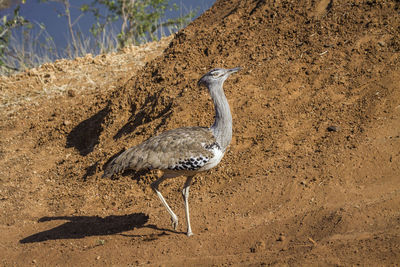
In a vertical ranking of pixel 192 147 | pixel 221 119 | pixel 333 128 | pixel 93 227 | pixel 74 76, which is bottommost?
pixel 93 227

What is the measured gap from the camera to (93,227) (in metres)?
6.06

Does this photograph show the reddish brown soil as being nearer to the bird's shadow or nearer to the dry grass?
the bird's shadow

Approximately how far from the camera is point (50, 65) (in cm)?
1341

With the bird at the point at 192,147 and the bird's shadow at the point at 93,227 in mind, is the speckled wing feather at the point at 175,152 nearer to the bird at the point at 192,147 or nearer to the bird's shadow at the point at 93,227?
the bird at the point at 192,147

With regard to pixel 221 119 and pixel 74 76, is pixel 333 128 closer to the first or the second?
pixel 221 119

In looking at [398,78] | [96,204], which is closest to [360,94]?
[398,78]

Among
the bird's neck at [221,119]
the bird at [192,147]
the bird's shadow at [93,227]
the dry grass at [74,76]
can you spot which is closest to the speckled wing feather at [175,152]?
the bird at [192,147]

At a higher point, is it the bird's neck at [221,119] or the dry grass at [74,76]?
the dry grass at [74,76]

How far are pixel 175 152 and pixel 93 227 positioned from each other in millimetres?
1998

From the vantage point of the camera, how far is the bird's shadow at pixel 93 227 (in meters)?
5.84

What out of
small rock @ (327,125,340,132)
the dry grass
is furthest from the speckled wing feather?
the dry grass

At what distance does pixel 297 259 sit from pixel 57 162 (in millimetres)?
6047

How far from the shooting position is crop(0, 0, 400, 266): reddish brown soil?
4.73 metres

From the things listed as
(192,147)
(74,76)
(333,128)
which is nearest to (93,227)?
(192,147)
